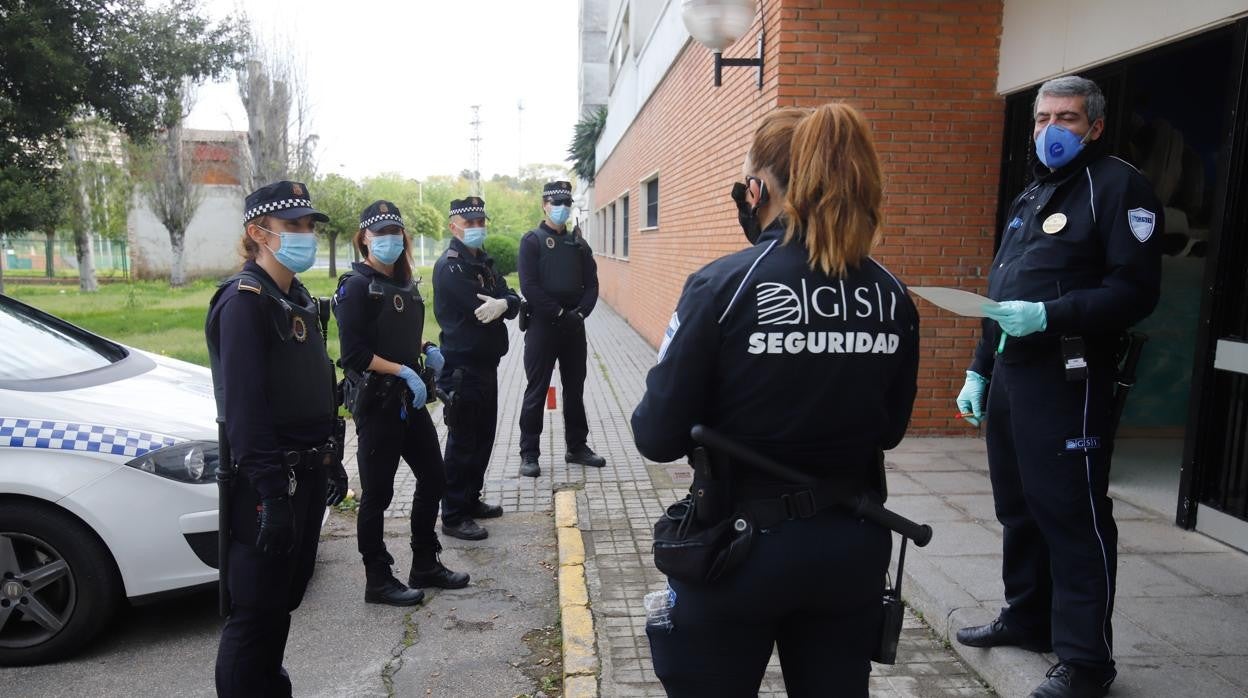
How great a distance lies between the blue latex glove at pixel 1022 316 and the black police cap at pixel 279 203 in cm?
245

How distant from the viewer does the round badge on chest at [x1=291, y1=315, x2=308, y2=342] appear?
2.90m

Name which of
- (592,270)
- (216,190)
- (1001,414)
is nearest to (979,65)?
(592,270)

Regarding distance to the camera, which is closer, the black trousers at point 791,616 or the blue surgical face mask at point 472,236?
the black trousers at point 791,616

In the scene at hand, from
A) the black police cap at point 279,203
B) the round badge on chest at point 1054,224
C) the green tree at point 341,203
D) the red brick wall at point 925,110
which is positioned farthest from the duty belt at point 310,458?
the green tree at point 341,203

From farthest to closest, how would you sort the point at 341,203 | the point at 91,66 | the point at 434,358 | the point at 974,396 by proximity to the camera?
the point at 341,203 → the point at 91,66 → the point at 434,358 → the point at 974,396

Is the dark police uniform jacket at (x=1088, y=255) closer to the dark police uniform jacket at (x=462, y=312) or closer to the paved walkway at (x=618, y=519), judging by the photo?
the paved walkway at (x=618, y=519)

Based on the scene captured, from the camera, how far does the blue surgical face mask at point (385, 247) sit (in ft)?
13.5

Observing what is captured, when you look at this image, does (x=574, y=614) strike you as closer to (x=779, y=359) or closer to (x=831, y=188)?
(x=779, y=359)

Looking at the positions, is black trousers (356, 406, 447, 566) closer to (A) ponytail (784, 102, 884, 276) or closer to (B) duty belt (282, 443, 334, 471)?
(B) duty belt (282, 443, 334, 471)

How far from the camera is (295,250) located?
3000 millimetres

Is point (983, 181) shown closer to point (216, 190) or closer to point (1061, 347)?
point (1061, 347)

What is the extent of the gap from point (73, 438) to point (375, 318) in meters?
1.38

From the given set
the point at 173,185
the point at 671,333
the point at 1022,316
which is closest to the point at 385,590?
the point at 671,333

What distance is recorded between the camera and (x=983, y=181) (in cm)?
651
